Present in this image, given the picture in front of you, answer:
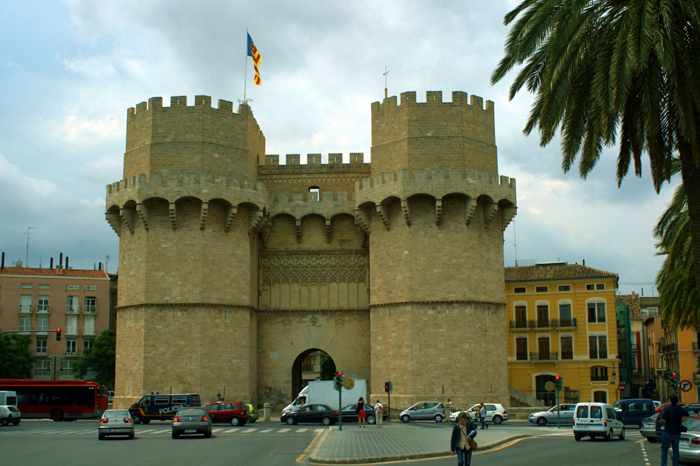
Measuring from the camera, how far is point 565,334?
160ft

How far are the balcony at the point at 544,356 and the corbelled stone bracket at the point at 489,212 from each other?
15831 mm

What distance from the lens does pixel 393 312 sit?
1399 inches

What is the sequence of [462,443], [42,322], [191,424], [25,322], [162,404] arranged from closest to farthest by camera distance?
[462,443], [191,424], [162,404], [25,322], [42,322]

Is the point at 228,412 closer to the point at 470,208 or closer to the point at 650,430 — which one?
the point at 470,208

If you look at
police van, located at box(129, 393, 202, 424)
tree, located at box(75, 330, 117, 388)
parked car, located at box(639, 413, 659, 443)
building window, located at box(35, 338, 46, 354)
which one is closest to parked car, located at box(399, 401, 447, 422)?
police van, located at box(129, 393, 202, 424)

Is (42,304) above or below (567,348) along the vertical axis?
above

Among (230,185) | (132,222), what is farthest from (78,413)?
(230,185)

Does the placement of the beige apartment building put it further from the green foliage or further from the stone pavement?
the stone pavement

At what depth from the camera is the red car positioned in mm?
32312

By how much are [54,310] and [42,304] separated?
43.8 inches

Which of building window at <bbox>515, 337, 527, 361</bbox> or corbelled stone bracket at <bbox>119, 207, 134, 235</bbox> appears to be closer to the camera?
corbelled stone bracket at <bbox>119, 207, 134, 235</bbox>

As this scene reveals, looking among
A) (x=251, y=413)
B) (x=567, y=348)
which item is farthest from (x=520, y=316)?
(x=251, y=413)

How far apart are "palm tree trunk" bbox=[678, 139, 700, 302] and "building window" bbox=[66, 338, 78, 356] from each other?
5763cm

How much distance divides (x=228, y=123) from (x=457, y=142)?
1159 centimetres
